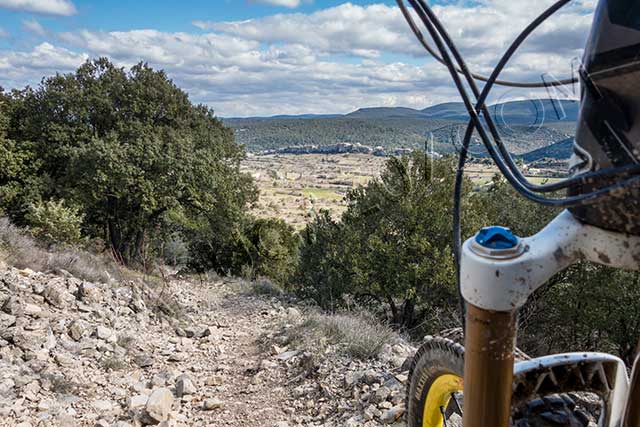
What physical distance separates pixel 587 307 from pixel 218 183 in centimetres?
1146

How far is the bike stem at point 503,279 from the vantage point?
903 millimetres

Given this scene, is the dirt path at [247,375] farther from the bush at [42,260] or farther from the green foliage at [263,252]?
the green foliage at [263,252]

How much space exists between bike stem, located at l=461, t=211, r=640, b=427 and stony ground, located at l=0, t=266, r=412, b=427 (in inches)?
121

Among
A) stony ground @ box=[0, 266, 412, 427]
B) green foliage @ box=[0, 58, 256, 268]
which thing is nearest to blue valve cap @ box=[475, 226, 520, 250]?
stony ground @ box=[0, 266, 412, 427]

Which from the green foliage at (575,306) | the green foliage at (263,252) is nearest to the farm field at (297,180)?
the green foliage at (263,252)

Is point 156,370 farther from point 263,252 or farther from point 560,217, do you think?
point 263,252

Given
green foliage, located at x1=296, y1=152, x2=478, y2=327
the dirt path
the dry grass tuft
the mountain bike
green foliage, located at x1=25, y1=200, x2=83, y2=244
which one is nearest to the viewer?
the mountain bike

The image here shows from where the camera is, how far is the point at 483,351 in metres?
0.97

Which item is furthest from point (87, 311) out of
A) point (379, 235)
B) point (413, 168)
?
point (413, 168)

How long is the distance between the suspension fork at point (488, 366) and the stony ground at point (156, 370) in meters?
3.03

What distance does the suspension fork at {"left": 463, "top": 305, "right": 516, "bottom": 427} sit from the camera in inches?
37.7

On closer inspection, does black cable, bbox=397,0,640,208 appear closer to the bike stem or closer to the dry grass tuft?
the bike stem

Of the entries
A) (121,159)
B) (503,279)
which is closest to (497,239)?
(503,279)

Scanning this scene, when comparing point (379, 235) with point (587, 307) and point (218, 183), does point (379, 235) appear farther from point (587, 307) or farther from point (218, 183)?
point (218, 183)
